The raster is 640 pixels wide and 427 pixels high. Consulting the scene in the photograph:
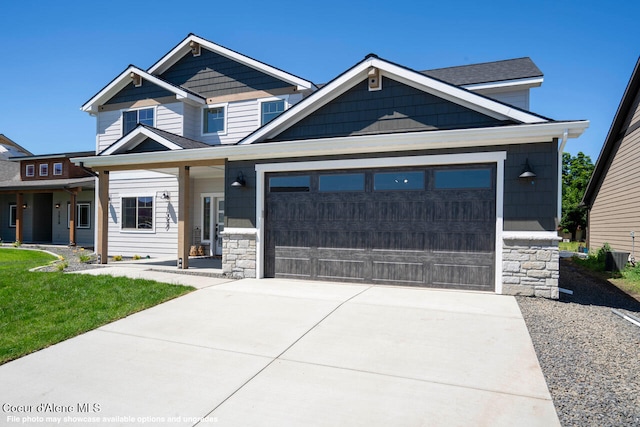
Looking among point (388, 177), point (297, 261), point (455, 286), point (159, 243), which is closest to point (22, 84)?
point (159, 243)

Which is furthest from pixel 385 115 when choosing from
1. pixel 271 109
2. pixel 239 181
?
pixel 271 109

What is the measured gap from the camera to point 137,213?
14.3 metres

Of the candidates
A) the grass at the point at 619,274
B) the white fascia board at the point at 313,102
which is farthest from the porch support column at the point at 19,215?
the grass at the point at 619,274

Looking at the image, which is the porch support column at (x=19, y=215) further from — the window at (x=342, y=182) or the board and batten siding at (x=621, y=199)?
the board and batten siding at (x=621, y=199)

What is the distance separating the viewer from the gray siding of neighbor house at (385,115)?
770cm

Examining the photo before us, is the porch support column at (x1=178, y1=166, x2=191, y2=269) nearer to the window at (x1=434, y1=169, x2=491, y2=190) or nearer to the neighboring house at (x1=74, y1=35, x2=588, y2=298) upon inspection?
the neighboring house at (x1=74, y1=35, x2=588, y2=298)

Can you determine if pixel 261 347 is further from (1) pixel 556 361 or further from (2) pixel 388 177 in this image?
(2) pixel 388 177

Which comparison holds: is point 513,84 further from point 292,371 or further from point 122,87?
point 122,87

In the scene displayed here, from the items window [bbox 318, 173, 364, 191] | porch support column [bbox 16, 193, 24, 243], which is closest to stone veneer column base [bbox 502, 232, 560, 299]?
window [bbox 318, 173, 364, 191]

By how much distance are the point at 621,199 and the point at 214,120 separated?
1472 centimetres

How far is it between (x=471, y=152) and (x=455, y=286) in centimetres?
265

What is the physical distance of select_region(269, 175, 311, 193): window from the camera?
8727 mm

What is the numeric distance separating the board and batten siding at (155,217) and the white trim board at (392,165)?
19.4 ft

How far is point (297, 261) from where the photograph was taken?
880 centimetres
